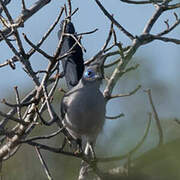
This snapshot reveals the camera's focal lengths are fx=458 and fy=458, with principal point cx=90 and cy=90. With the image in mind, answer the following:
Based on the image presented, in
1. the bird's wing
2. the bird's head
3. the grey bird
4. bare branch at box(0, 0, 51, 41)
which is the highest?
bare branch at box(0, 0, 51, 41)

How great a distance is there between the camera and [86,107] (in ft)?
11.6

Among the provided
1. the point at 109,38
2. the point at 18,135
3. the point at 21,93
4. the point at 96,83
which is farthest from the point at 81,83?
the point at 21,93

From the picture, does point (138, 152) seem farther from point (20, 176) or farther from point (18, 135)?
point (20, 176)

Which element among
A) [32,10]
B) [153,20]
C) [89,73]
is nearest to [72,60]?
[89,73]

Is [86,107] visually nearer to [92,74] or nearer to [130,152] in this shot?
Result: [92,74]

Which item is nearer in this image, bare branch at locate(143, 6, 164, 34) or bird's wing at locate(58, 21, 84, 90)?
bird's wing at locate(58, 21, 84, 90)

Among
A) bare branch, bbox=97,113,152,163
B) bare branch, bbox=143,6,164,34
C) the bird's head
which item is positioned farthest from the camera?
bare branch, bbox=143,6,164,34

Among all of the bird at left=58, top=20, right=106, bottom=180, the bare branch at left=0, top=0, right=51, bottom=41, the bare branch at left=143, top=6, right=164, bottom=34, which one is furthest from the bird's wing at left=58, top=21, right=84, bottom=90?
the bare branch at left=143, top=6, right=164, bottom=34

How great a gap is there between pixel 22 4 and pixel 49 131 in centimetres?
209

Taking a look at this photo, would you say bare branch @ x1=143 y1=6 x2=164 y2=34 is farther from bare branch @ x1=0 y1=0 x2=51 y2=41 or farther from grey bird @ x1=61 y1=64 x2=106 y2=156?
bare branch @ x1=0 y1=0 x2=51 y2=41

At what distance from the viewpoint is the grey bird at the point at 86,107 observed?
3.54 meters

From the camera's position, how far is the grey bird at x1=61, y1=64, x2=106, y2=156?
354 cm

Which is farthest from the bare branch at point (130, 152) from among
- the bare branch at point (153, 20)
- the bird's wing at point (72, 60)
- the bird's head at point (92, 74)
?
the bare branch at point (153, 20)

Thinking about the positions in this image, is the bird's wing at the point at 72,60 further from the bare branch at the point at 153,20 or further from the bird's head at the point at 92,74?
the bare branch at the point at 153,20
